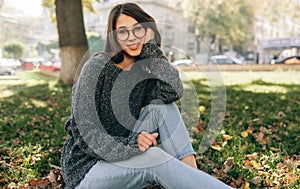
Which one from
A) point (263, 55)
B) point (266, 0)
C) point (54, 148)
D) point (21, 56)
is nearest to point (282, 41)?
point (263, 55)

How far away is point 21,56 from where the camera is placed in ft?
147

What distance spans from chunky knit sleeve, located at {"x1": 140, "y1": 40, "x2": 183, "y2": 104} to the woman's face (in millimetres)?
114

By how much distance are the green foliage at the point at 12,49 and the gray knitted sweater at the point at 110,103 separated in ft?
142

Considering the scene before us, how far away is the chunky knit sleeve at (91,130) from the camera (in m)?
1.85

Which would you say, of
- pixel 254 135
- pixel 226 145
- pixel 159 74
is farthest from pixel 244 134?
pixel 159 74

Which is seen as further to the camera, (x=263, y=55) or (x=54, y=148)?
(x=263, y=55)

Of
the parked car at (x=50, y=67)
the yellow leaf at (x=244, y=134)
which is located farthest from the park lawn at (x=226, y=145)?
the parked car at (x=50, y=67)

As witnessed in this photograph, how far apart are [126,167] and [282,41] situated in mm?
34983

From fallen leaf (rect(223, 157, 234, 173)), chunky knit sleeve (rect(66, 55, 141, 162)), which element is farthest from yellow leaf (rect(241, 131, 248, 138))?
chunky knit sleeve (rect(66, 55, 141, 162))

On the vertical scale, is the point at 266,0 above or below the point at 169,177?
above

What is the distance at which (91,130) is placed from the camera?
1.90m

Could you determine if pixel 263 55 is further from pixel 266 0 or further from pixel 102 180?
pixel 102 180

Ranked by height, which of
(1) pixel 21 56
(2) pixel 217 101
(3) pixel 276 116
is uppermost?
(2) pixel 217 101

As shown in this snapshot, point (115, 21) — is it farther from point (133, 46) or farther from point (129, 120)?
point (129, 120)
